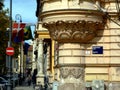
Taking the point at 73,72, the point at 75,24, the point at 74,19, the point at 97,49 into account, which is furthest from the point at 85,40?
the point at 73,72

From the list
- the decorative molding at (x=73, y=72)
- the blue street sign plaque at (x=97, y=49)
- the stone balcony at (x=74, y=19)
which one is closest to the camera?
the stone balcony at (x=74, y=19)

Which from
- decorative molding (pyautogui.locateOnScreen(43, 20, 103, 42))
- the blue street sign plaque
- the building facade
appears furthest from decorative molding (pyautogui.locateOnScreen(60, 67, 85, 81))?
decorative molding (pyautogui.locateOnScreen(43, 20, 103, 42))

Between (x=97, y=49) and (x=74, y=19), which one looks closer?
(x=74, y=19)

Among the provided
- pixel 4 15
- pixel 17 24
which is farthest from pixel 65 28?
pixel 4 15

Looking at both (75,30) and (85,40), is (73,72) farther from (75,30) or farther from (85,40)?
(75,30)

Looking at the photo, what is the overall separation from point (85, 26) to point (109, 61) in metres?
1.68

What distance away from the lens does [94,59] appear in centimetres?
1909

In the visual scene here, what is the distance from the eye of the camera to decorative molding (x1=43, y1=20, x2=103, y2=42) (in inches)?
736

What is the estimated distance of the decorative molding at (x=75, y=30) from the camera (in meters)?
18.7

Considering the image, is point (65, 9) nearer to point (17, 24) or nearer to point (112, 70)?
point (112, 70)

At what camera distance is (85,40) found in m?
19.0

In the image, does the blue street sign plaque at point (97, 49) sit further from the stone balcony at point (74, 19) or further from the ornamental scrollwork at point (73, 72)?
the ornamental scrollwork at point (73, 72)

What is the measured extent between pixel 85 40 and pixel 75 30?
0.61 m

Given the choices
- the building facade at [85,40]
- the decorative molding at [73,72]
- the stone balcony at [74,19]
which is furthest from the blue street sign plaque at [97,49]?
the decorative molding at [73,72]
